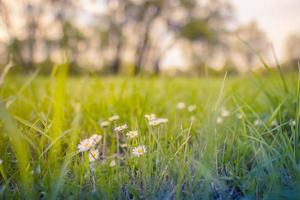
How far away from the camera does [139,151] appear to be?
95 cm

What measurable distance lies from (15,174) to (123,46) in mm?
28215

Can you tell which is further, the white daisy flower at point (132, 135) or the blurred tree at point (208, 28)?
→ the blurred tree at point (208, 28)

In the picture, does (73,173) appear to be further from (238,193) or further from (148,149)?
(238,193)

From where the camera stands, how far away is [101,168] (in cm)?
95

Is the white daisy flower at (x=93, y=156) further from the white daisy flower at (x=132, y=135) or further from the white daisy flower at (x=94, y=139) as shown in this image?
the white daisy flower at (x=132, y=135)

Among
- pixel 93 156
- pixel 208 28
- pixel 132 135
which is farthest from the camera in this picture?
pixel 208 28

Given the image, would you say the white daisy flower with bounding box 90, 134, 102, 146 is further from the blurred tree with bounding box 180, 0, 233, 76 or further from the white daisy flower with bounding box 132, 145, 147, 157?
the blurred tree with bounding box 180, 0, 233, 76

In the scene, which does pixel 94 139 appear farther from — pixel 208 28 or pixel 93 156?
pixel 208 28

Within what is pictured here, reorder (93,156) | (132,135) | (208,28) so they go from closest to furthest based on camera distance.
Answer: (93,156)
(132,135)
(208,28)

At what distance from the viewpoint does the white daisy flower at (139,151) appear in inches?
36.7

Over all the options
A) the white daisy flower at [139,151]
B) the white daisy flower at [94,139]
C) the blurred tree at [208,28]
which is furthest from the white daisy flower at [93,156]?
the blurred tree at [208,28]

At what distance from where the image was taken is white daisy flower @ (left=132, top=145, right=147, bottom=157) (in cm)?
93

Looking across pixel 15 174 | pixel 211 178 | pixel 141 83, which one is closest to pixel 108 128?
pixel 15 174

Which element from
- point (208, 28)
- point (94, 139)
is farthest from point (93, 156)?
point (208, 28)
